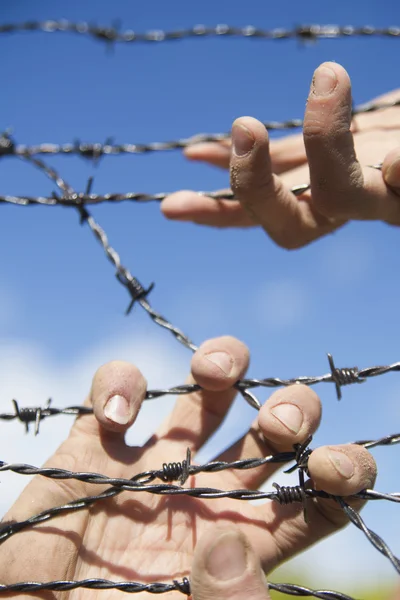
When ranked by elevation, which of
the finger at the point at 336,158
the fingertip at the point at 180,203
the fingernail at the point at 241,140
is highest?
the fingertip at the point at 180,203

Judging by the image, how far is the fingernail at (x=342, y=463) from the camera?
951 mm

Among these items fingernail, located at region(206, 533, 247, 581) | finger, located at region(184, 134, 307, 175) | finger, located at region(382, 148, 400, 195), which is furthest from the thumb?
finger, located at region(184, 134, 307, 175)

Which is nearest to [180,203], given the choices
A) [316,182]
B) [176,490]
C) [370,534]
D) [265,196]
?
[265,196]

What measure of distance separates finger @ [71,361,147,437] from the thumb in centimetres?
40

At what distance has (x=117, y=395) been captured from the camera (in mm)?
1184

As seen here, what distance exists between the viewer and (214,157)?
1.89 meters

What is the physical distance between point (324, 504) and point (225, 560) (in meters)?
0.33

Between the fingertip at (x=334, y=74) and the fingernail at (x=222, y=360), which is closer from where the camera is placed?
the fingertip at (x=334, y=74)

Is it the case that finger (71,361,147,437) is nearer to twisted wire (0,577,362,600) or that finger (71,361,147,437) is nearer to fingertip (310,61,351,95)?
twisted wire (0,577,362,600)

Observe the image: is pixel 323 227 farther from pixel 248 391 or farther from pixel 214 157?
pixel 214 157

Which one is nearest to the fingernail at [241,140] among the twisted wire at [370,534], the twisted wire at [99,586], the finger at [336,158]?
the finger at [336,158]

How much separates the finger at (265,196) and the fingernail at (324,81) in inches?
5.3

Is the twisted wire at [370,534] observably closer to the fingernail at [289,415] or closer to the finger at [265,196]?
the fingernail at [289,415]

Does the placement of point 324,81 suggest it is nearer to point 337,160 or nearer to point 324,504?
point 337,160
